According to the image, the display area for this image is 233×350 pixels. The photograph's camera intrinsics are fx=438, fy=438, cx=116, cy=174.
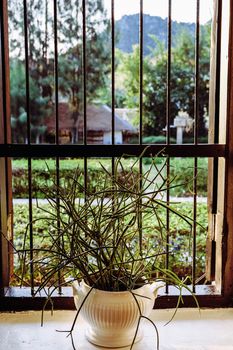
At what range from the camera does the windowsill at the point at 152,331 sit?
1.08 meters

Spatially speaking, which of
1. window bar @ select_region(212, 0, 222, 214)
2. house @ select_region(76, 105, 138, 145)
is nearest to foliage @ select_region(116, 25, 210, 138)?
house @ select_region(76, 105, 138, 145)

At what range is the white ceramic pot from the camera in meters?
1.01

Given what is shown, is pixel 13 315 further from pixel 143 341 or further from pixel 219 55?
pixel 219 55

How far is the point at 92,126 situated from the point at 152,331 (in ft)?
13.8

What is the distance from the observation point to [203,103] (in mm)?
5129

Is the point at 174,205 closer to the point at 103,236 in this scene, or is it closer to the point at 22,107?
the point at 103,236

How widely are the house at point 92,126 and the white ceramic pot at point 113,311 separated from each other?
3.76 metres

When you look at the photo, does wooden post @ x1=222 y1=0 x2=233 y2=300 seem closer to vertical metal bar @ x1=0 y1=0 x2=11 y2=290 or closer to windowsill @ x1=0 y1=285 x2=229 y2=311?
windowsill @ x1=0 y1=285 x2=229 y2=311

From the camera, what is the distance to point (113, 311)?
101cm

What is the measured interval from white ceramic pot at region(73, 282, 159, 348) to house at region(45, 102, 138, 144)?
376cm

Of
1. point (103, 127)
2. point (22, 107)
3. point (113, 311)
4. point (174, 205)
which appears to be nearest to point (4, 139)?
point (113, 311)

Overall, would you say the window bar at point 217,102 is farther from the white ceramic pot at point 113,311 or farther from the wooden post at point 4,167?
the wooden post at point 4,167

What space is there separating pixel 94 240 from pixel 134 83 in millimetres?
4309

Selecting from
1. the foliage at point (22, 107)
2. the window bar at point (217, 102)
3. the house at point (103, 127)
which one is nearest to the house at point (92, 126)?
the house at point (103, 127)
